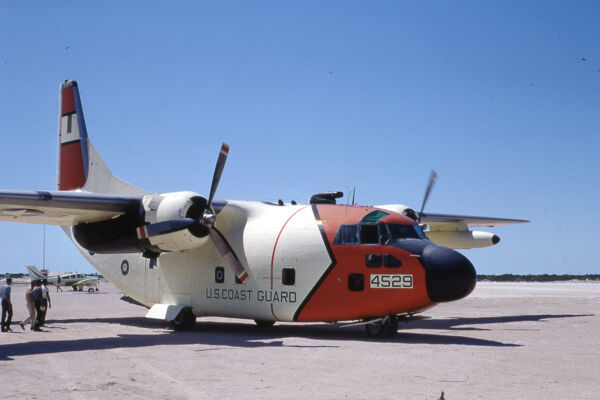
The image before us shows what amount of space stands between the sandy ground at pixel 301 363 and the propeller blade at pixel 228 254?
1.65m

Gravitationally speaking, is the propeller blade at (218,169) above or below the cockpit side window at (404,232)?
above

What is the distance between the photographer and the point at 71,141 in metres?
A: 23.1

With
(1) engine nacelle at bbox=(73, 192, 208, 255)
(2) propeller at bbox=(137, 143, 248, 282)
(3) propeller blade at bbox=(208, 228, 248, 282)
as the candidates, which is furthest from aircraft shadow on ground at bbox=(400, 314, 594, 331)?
(1) engine nacelle at bbox=(73, 192, 208, 255)

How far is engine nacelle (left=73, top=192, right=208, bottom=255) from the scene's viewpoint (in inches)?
604

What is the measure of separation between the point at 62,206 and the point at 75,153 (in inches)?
333

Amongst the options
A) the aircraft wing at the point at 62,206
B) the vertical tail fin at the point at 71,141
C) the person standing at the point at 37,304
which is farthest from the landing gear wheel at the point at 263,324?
→ the vertical tail fin at the point at 71,141

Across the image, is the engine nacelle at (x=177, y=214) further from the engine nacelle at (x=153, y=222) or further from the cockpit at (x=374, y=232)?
the cockpit at (x=374, y=232)

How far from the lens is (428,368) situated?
977 cm

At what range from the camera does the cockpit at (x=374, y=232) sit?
14.4 m

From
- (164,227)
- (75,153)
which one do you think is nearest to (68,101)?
(75,153)

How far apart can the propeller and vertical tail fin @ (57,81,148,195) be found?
6.54m

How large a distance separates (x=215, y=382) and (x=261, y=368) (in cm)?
143

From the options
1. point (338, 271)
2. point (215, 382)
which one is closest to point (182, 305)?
point (338, 271)

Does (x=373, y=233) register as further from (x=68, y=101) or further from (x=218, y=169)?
(x=68, y=101)
